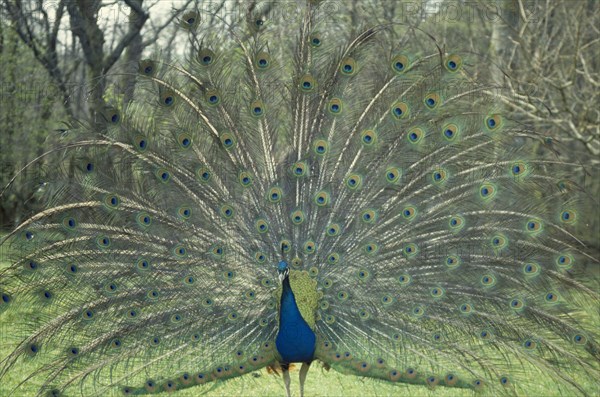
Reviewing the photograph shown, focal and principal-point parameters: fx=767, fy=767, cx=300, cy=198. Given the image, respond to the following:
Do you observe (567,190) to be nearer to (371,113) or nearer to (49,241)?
(371,113)

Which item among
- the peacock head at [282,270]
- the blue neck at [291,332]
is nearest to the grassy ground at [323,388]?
the blue neck at [291,332]

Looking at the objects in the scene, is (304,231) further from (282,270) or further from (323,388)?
(323,388)

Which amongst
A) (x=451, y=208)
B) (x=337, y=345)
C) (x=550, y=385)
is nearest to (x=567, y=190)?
(x=451, y=208)

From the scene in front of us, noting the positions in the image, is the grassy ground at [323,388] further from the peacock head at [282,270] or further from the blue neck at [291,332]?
the peacock head at [282,270]

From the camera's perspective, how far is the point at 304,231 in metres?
5.52

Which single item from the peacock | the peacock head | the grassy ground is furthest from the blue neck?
the grassy ground

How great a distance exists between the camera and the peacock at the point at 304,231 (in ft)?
17.2

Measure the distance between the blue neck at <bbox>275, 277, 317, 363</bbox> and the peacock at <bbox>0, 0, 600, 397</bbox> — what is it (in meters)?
0.02

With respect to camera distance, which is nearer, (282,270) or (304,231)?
(282,270)

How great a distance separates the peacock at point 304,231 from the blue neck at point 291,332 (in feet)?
0.05

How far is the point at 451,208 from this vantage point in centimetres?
545

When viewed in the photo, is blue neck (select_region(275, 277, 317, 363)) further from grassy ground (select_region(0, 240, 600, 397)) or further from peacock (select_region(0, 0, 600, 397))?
grassy ground (select_region(0, 240, 600, 397))

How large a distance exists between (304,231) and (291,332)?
74cm

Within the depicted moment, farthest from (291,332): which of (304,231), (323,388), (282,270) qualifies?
(323,388)
